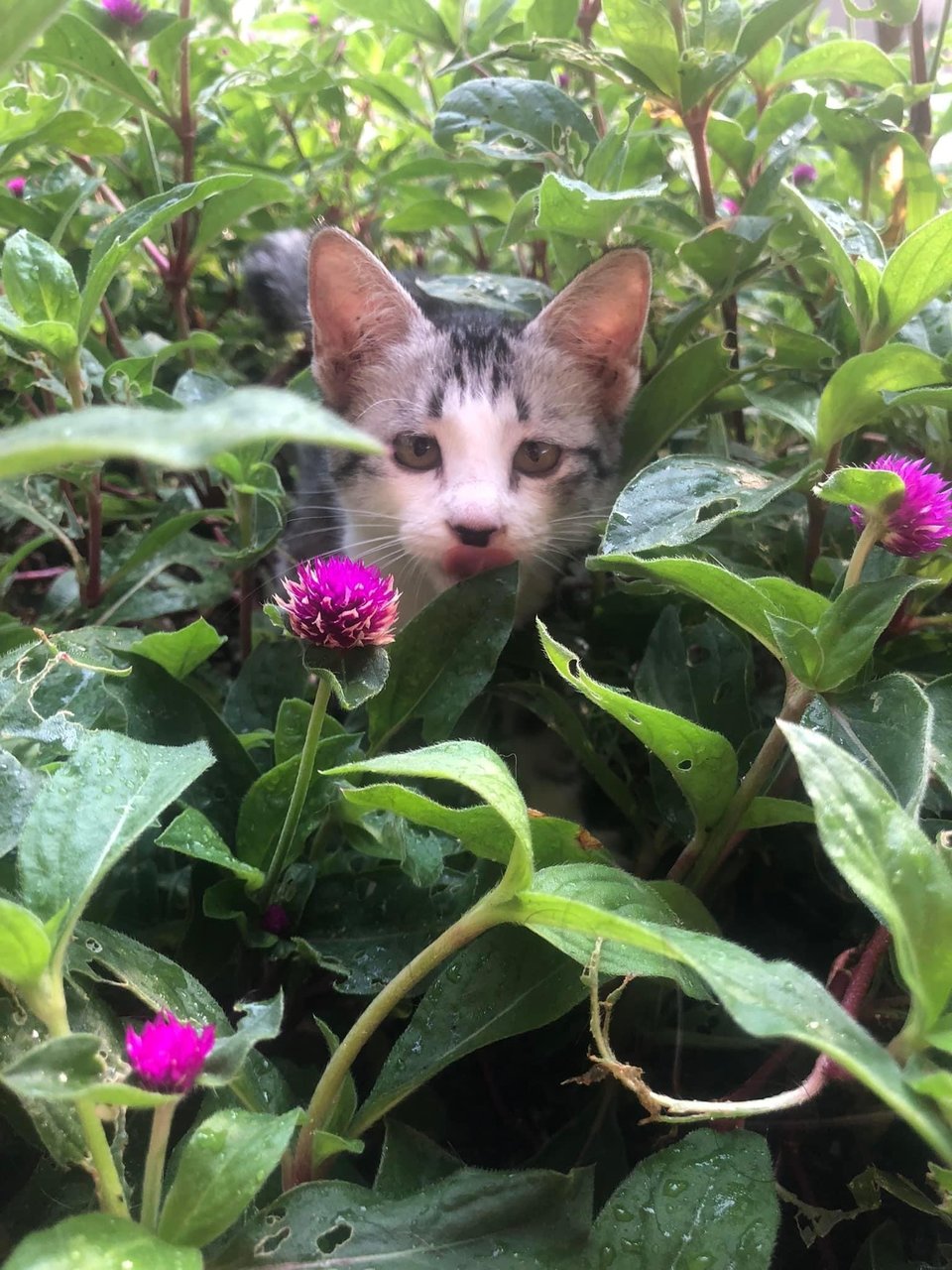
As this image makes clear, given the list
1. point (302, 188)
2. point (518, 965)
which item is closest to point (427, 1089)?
point (518, 965)

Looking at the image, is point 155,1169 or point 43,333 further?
point 43,333

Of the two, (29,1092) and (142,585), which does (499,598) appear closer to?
(142,585)

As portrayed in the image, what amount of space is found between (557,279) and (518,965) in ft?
3.58

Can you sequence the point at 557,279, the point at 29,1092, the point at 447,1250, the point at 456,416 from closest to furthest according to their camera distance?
1. the point at 29,1092
2. the point at 447,1250
3. the point at 456,416
4. the point at 557,279

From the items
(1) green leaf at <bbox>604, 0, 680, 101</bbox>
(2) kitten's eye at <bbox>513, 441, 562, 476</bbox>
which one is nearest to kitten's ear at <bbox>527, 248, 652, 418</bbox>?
(2) kitten's eye at <bbox>513, 441, 562, 476</bbox>

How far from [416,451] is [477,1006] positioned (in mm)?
824

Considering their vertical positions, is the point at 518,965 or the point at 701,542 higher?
the point at 701,542

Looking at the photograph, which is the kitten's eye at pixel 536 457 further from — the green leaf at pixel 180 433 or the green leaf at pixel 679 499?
the green leaf at pixel 180 433

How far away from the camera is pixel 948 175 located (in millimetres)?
1482

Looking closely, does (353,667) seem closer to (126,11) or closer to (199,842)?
(199,842)

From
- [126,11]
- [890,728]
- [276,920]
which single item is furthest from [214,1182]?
[126,11]

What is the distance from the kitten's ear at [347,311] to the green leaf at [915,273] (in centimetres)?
72

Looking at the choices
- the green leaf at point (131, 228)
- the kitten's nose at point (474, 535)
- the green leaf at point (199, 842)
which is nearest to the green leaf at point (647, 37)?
the green leaf at point (131, 228)

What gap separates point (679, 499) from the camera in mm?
695
